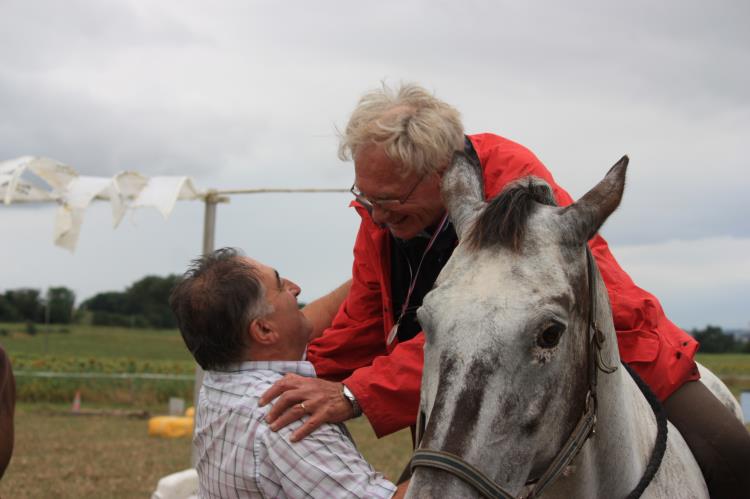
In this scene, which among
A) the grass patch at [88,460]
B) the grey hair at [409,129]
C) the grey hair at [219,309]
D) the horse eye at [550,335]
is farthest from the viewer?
the grass patch at [88,460]

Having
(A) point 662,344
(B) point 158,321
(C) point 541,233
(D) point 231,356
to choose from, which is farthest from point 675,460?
(B) point 158,321

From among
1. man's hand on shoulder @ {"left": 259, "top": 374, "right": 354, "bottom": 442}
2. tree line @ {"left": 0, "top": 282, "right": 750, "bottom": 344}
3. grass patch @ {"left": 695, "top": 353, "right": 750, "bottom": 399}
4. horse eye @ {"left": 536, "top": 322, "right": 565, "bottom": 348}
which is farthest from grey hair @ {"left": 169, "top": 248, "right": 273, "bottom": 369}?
tree line @ {"left": 0, "top": 282, "right": 750, "bottom": 344}

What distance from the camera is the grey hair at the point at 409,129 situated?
118 inches

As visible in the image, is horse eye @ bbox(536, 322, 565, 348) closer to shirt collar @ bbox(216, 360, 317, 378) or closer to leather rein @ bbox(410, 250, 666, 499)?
leather rein @ bbox(410, 250, 666, 499)

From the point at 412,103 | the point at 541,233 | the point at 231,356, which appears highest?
the point at 412,103

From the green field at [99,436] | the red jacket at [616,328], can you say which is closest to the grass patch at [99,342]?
the green field at [99,436]

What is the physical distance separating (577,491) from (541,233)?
28.5 inches

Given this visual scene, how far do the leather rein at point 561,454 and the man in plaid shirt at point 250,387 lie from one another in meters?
0.28

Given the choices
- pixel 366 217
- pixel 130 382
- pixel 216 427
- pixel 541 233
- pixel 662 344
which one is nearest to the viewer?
pixel 541 233

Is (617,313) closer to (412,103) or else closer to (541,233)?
(541,233)

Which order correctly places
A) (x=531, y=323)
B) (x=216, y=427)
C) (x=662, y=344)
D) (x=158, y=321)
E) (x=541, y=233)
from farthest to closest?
(x=158, y=321) → (x=662, y=344) → (x=216, y=427) → (x=541, y=233) → (x=531, y=323)

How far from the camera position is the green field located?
37.1 feet

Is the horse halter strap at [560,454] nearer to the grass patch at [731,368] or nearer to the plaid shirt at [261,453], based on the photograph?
the plaid shirt at [261,453]

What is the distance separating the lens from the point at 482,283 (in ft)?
6.49
